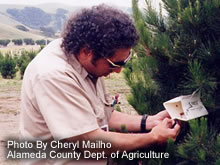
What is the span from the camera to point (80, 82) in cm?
194

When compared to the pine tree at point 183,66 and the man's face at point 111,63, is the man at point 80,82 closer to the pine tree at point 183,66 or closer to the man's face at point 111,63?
the man's face at point 111,63

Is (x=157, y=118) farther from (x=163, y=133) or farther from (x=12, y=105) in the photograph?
(x=12, y=105)

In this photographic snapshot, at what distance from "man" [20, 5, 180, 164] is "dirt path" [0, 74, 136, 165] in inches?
117

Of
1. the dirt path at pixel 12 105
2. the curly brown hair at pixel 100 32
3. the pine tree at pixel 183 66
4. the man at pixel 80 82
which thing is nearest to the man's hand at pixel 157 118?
the pine tree at pixel 183 66

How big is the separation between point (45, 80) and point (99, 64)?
0.37 m

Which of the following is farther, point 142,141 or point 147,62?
point 147,62

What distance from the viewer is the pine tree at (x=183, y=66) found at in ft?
6.32

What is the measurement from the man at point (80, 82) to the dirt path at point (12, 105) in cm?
297

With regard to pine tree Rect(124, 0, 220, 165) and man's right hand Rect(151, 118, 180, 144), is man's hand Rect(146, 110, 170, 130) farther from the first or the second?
man's right hand Rect(151, 118, 180, 144)

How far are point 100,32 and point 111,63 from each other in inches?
8.2

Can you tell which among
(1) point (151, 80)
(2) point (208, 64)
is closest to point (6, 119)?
(1) point (151, 80)

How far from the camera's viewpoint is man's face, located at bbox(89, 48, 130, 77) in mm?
2018

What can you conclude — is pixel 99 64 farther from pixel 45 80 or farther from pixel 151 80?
pixel 151 80

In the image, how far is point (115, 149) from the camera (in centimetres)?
199
